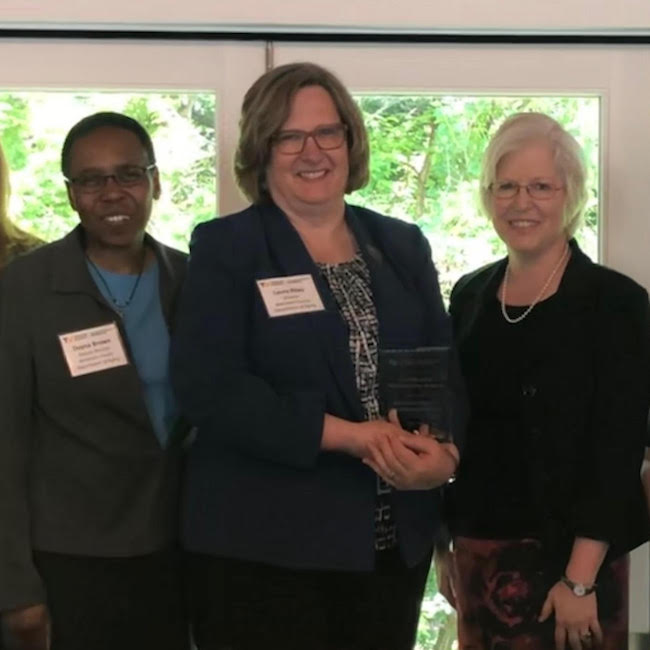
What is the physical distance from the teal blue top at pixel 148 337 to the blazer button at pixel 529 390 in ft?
2.23

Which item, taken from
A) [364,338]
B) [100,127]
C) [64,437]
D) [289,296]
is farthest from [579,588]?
[100,127]

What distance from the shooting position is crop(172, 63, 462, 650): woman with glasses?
1.67 meters

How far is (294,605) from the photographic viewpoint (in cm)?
173

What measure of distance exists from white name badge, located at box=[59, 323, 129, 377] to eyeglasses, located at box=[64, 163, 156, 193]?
0.27 metres

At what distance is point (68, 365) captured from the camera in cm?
183

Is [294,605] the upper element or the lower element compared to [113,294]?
lower

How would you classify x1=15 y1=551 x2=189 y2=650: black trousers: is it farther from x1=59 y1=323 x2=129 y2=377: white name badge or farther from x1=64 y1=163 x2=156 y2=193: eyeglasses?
x1=64 y1=163 x2=156 y2=193: eyeglasses

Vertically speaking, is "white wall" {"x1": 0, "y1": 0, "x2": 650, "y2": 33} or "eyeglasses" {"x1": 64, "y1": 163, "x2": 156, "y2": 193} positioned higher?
"white wall" {"x1": 0, "y1": 0, "x2": 650, "y2": 33}

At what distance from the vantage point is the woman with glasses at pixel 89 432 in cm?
182

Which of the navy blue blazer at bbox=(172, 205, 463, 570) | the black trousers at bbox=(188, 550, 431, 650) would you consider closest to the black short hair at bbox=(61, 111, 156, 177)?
the navy blue blazer at bbox=(172, 205, 463, 570)

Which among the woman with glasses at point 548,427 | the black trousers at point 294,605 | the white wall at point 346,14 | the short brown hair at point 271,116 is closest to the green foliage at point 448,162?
the white wall at point 346,14

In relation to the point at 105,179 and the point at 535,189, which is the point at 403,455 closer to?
the point at 535,189

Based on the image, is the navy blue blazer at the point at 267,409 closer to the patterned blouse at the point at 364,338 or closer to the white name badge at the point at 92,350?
the patterned blouse at the point at 364,338

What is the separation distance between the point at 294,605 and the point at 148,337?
579 mm
